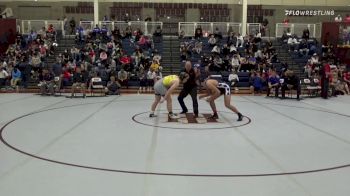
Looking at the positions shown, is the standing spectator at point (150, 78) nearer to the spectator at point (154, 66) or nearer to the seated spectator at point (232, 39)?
the spectator at point (154, 66)

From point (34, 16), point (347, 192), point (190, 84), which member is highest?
point (34, 16)

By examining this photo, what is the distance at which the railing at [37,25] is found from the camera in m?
24.5

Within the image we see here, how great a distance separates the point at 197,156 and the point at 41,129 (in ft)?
13.3

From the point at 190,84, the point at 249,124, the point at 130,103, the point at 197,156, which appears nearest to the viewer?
the point at 197,156

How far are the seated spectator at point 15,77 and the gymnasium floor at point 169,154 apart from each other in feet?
22.9

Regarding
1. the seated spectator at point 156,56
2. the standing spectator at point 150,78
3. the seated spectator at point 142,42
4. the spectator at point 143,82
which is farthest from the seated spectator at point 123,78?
the seated spectator at point 142,42

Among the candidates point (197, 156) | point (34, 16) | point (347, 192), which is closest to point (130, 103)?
point (197, 156)

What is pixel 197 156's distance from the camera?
6773mm

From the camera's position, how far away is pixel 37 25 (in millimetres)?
24703

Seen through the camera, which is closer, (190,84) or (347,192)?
(347,192)

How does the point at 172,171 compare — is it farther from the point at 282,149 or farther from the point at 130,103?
the point at 130,103

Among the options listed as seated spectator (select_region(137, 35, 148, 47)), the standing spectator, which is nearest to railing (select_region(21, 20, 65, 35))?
seated spectator (select_region(137, 35, 148, 47))

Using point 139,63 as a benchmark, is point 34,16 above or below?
above

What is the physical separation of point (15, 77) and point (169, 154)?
552 inches
